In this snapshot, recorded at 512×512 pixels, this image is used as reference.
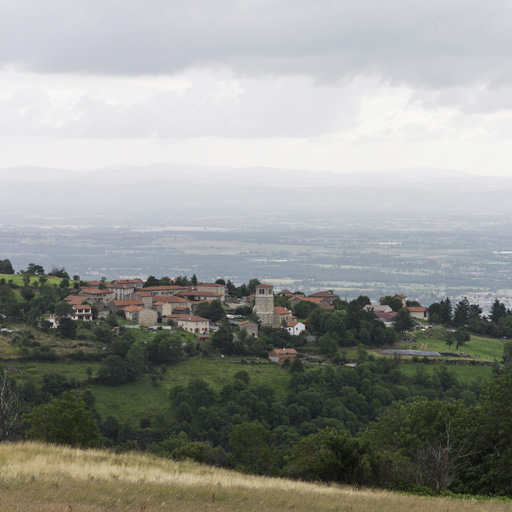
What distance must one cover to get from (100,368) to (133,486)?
122ft

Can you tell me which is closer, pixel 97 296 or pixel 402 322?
pixel 402 322

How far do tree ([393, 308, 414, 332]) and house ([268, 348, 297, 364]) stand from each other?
43.7 feet

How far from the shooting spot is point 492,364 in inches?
2376

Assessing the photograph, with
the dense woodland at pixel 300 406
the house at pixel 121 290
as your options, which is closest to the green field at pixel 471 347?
the dense woodland at pixel 300 406

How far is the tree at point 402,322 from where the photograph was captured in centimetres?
6931

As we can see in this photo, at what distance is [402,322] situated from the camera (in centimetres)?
6944

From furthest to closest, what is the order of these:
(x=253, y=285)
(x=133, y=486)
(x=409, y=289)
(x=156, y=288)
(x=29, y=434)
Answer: (x=409, y=289), (x=253, y=285), (x=156, y=288), (x=29, y=434), (x=133, y=486)

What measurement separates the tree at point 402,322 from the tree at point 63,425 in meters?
45.3

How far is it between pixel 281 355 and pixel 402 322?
50.1ft

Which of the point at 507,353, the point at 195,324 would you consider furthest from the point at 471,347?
the point at 195,324

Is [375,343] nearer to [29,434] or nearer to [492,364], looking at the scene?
[492,364]

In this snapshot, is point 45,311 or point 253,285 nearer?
point 45,311

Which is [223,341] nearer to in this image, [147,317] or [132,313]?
[147,317]

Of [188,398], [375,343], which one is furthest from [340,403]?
[375,343]
